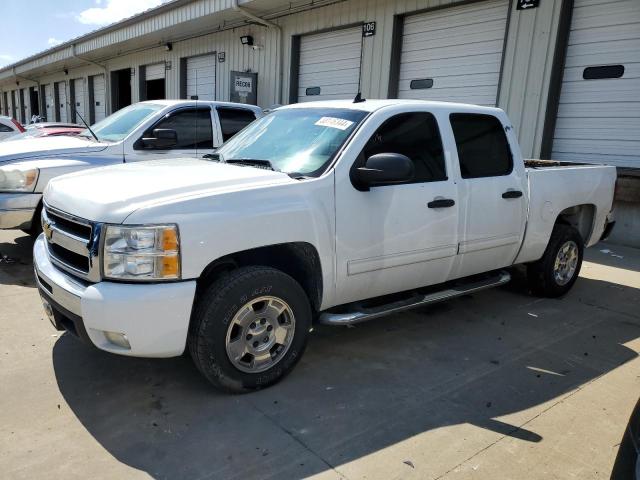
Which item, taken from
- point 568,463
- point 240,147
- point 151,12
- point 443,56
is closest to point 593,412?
point 568,463

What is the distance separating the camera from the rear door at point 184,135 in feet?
20.8

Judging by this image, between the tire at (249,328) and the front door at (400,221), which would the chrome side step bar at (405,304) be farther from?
the tire at (249,328)

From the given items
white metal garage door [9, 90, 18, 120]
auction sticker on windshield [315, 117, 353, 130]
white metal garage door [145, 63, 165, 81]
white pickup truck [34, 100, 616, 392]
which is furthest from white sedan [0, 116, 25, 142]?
white metal garage door [9, 90, 18, 120]

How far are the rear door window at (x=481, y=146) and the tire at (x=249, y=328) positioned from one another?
6.19ft

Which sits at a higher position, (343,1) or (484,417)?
(343,1)

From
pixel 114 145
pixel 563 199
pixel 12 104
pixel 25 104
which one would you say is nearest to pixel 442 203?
pixel 563 199

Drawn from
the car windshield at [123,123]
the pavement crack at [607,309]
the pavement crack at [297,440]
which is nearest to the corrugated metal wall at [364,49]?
the pavement crack at [607,309]

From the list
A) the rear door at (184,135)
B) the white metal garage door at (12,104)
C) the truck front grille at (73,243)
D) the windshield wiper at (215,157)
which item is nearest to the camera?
the truck front grille at (73,243)

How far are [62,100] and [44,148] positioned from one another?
26.1 m

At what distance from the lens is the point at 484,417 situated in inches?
125

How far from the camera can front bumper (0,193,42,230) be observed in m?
5.51

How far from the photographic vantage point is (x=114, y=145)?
6215 mm

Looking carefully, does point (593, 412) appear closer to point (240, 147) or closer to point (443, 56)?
point (240, 147)

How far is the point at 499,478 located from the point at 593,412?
1.06 metres
